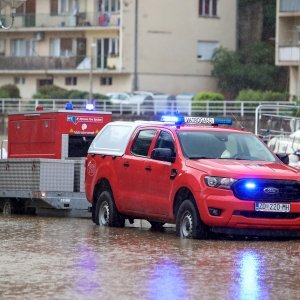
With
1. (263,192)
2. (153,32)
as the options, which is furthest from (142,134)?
(153,32)

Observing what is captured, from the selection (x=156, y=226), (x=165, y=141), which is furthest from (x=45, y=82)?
(x=165, y=141)

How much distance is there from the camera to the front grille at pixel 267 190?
15.7 metres

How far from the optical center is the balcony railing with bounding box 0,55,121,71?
232 feet

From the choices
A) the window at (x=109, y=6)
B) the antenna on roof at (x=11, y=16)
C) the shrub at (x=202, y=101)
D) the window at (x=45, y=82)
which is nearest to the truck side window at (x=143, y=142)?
the antenna on roof at (x=11, y=16)

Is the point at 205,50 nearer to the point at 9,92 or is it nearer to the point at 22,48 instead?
the point at 9,92

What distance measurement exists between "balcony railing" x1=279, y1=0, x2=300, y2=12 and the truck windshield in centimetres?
4390

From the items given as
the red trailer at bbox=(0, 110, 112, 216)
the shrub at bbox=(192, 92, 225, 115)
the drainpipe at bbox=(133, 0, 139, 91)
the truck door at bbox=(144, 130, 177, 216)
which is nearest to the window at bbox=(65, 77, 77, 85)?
the drainpipe at bbox=(133, 0, 139, 91)

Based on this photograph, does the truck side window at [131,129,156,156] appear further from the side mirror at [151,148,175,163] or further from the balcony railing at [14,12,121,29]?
the balcony railing at [14,12,121,29]

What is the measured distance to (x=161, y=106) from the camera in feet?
189

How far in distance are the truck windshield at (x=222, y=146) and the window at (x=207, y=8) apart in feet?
174

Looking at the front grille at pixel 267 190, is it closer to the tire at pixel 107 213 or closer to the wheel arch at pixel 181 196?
the wheel arch at pixel 181 196

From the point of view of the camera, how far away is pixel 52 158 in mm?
24266

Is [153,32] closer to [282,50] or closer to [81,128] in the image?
[282,50]

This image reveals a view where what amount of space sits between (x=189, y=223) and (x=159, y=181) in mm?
1121
